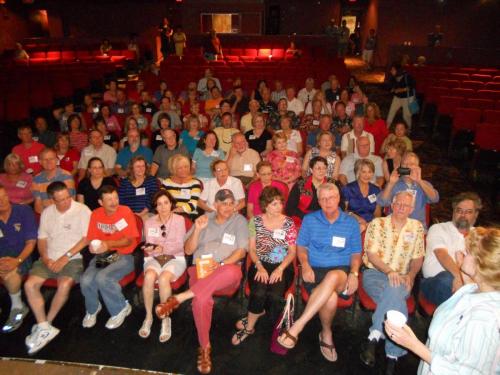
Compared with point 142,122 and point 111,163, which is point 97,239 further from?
point 142,122

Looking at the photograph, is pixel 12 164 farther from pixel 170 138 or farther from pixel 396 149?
pixel 396 149

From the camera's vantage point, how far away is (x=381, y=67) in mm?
15008

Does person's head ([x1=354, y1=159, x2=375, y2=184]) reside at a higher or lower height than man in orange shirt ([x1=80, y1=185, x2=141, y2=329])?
higher

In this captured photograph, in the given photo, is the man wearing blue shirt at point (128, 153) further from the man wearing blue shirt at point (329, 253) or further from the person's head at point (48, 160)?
the man wearing blue shirt at point (329, 253)

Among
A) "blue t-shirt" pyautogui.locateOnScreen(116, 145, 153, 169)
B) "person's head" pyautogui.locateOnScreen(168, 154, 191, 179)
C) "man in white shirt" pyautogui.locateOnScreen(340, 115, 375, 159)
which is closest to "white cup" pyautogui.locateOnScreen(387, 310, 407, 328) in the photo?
"person's head" pyautogui.locateOnScreen(168, 154, 191, 179)

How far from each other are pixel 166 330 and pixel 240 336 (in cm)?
62

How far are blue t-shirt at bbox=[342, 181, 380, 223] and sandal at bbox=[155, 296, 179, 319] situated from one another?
2026 millimetres

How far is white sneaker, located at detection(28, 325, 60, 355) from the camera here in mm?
2873

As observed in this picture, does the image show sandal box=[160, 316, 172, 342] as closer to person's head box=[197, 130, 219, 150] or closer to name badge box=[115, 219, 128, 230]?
name badge box=[115, 219, 128, 230]

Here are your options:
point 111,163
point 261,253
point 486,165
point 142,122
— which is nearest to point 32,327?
point 261,253

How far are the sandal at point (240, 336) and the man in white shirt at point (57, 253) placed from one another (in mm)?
1475

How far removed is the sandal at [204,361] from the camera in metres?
2.66

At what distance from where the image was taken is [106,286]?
9.91ft

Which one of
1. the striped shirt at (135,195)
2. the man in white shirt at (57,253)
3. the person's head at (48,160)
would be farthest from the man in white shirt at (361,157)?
the person's head at (48,160)
